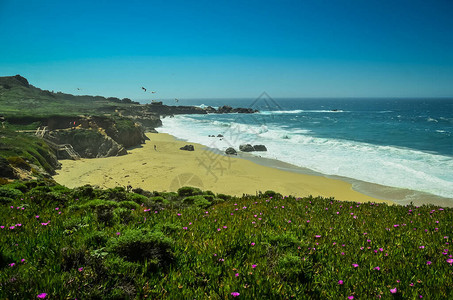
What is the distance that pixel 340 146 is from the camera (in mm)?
44000

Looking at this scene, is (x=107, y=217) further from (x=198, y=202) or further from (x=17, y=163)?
(x=17, y=163)

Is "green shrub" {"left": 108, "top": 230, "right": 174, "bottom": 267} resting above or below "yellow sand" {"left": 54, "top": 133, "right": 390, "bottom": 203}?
above

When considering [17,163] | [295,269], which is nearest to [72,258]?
[295,269]

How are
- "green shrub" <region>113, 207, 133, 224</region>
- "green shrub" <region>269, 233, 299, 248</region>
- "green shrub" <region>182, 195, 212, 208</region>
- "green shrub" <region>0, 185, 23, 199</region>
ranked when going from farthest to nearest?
"green shrub" <region>182, 195, 212, 208</region>, "green shrub" <region>0, 185, 23, 199</region>, "green shrub" <region>113, 207, 133, 224</region>, "green shrub" <region>269, 233, 299, 248</region>

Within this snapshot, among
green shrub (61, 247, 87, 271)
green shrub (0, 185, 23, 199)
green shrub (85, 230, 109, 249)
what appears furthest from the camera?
green shrub (0, 185, 23, 199)

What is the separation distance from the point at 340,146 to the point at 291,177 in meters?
20.8

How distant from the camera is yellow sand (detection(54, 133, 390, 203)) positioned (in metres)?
23.4

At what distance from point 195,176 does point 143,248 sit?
2335cm

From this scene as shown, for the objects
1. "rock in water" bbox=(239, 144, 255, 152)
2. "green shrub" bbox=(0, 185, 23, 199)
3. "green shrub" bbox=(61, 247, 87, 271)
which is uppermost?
"green shrub" bbox=(61, 247, 87, 271)

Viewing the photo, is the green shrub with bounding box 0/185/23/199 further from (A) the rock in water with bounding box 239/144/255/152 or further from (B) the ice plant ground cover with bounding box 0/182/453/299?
(A) the rock in water with bounding box 239/144/255/152

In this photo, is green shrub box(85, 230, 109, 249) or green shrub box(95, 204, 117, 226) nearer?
green shrub box(85, 230, 109, 249)

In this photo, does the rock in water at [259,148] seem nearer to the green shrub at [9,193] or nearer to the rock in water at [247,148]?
the rock in water at [247,148]

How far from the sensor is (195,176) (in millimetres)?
27781

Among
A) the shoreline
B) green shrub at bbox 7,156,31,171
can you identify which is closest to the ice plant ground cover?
green shrub at bbox 7,156,31,171
